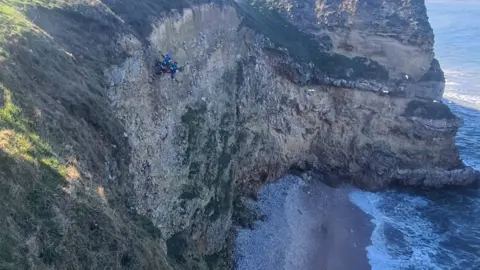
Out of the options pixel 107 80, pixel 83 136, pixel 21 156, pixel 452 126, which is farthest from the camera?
pixel 452 126

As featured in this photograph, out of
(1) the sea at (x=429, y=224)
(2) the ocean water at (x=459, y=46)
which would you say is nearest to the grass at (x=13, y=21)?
(1) the sea at (x=429, y=224)

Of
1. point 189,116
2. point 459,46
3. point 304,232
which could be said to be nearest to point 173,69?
point 189,116


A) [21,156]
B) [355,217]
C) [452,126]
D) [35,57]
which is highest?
[35,57]

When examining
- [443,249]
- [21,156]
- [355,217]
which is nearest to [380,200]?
[355,217]

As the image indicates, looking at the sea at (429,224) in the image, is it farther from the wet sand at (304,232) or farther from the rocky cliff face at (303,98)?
the rocky cliff face at (303,98)

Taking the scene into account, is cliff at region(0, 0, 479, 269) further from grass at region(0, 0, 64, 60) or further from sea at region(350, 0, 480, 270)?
sea at region(350, 0, 480, 270)

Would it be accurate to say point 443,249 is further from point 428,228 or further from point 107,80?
point 107,80
